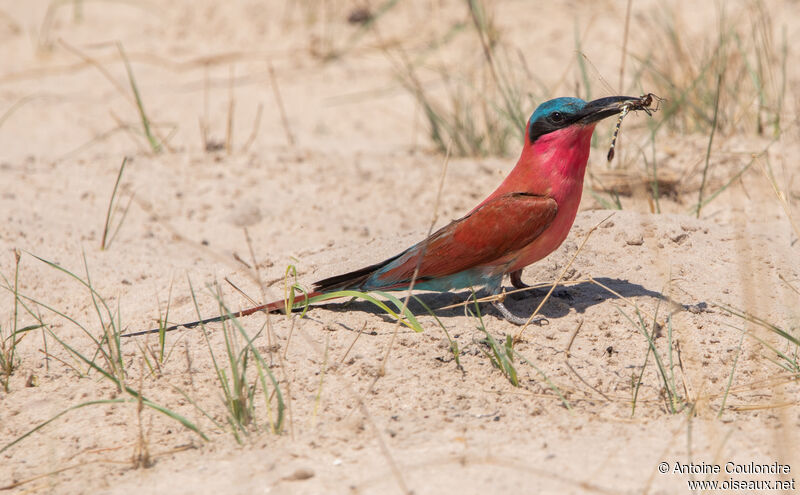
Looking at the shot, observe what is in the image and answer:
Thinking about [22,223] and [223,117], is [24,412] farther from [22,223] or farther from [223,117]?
[223,117]

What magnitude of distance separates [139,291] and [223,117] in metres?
2.89

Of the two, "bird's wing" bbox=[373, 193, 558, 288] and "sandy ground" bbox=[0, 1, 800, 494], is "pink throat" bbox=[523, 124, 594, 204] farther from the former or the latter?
"sandy ground" bbox=[0, 1, 800, 494]

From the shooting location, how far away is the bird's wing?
106 inches

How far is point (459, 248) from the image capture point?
9.12 ft

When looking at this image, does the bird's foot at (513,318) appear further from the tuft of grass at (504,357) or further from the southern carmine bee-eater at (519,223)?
the tuft of grass at (504,357)

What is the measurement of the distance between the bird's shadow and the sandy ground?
0.5 inches

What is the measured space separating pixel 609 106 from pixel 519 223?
18.7 inches

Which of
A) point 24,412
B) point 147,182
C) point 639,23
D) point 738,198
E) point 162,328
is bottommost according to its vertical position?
point 24,412

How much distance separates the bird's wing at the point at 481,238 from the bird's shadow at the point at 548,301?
12 centimetres

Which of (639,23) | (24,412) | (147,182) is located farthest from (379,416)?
(639,23)

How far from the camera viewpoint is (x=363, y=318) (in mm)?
2799

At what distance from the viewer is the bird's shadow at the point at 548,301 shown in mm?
2803

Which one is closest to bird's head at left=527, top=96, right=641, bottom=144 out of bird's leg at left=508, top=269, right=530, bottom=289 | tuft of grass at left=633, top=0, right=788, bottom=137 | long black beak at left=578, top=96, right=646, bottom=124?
long black beak at left=578, top=96, right=646, bottom=124

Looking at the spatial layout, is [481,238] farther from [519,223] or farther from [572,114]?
[572,114]
